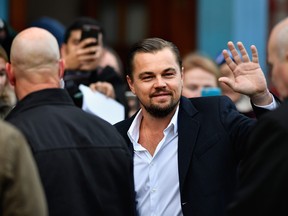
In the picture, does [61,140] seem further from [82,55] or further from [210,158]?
[82,55]

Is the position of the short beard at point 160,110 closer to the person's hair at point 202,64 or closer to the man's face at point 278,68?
the man's face at point 278,68

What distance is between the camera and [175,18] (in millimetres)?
9539

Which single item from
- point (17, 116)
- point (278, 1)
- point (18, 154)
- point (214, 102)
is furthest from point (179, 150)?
point (278, 1)

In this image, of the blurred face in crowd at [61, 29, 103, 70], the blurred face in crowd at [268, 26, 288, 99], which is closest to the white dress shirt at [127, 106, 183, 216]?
the blurred face in crowd at [268, 26, 288, 99]

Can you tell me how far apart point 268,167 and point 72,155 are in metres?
1.02

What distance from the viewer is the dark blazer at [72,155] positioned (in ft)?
12.7

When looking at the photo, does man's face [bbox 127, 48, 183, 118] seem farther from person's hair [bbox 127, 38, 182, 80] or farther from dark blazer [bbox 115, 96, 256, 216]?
dark blazer [bbox 115, 96, 256, 216]

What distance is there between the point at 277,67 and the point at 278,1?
267 inches

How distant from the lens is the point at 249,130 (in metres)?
4.23

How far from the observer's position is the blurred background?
8.80m

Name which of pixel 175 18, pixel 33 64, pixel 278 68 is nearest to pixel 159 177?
pixel 33 64

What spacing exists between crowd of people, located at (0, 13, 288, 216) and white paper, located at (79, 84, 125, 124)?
567mm

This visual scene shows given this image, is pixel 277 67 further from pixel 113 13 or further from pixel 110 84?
pixel 113 13

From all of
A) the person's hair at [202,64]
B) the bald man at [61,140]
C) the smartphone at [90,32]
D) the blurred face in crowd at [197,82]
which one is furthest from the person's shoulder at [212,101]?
the person's hair at [202,64]
